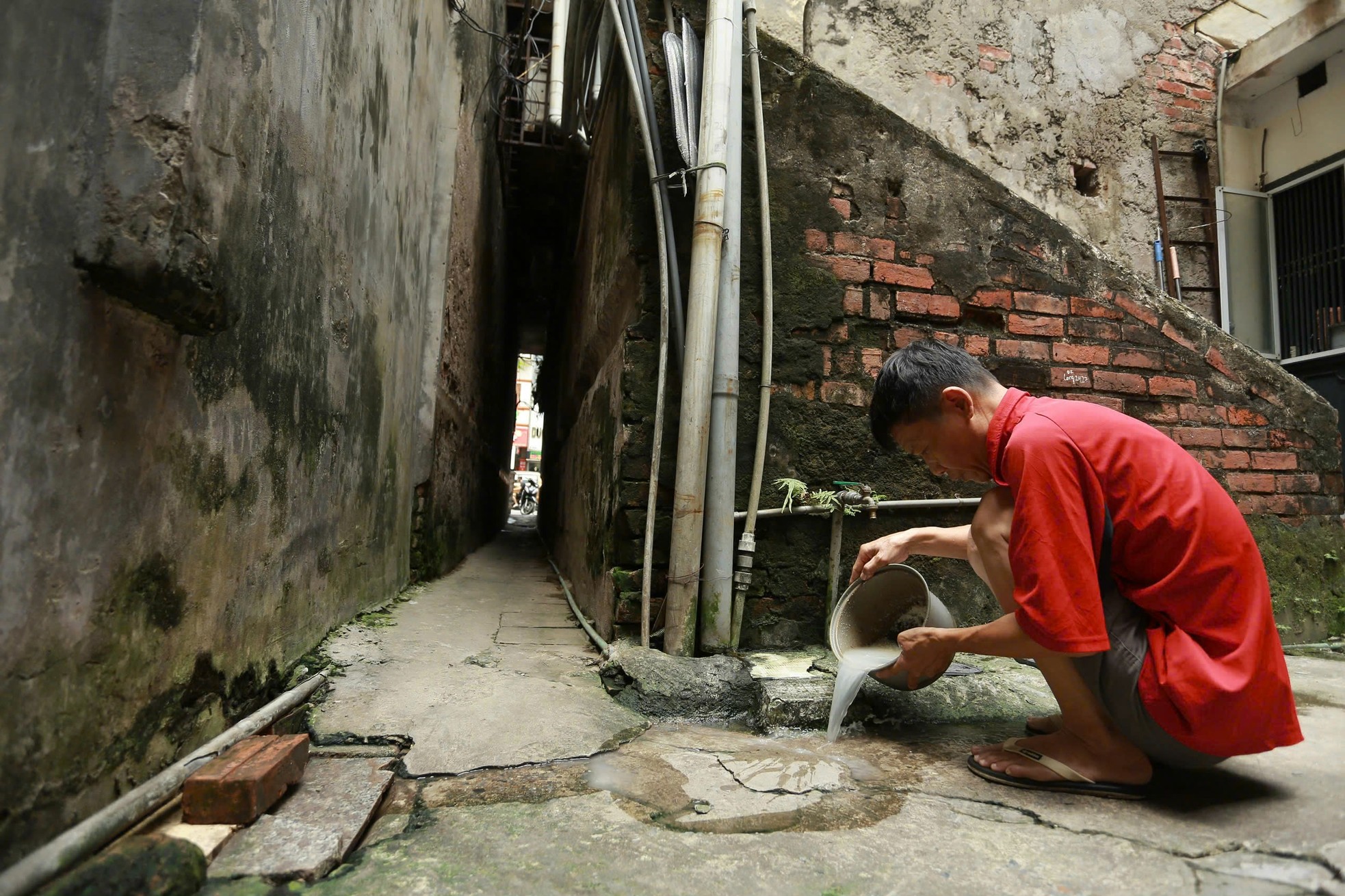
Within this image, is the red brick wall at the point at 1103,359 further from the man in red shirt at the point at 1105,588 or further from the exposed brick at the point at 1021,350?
the man in red shirt at the point at 1105,588

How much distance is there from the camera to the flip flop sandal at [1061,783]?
4.56ft

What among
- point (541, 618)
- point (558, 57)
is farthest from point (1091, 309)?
point (558, 57)

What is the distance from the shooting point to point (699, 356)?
2.26 metres

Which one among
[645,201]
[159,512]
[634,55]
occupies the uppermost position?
[634,55]

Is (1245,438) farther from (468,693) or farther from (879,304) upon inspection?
(468,693)

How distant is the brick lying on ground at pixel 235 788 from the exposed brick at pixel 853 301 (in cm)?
203

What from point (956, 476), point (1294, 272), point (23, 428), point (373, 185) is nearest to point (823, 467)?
point (956, 476)

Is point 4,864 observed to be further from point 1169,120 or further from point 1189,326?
point 1169,120

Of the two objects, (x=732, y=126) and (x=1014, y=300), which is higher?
(x=732, y=126)

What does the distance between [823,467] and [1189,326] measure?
1.58m

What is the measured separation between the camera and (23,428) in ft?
3.00

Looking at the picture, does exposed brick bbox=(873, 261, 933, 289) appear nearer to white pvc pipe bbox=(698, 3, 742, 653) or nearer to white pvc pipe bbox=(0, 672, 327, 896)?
white pvc pipe bbox=(698, 3, 742, 653)

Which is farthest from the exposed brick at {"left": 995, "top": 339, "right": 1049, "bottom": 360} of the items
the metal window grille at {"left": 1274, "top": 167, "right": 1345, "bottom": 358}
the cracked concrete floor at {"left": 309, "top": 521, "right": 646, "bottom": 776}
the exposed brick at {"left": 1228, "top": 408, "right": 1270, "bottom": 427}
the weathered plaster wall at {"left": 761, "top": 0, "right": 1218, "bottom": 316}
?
the metal window grille at {"left": 1274, "top": 167, "right": 1345, "bottom": 358}

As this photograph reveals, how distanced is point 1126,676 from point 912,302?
4.95ft
